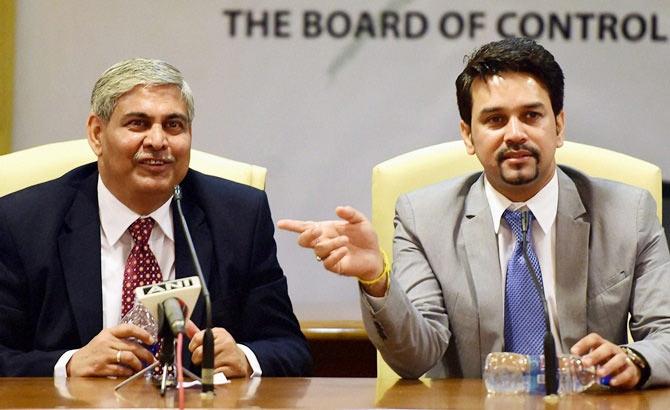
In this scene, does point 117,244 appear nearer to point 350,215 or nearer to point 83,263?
point 83,263

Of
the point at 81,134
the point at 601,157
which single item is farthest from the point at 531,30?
the point at 81,134

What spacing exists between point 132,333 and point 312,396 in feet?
1.69

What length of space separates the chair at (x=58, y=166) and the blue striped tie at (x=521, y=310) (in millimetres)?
869

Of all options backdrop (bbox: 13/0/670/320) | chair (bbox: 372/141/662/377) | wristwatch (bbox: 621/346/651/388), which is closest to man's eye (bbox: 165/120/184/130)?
chair (bbox: 372/141/662/377)

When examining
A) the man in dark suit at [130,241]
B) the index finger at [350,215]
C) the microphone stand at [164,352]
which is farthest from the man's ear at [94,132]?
the index finger at [350,215]

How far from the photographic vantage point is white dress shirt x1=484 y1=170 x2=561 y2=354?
2955 millimetres

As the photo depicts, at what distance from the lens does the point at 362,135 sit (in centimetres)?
456

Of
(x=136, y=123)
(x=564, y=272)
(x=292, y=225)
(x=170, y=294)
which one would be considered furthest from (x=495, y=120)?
(x=170, y=294)

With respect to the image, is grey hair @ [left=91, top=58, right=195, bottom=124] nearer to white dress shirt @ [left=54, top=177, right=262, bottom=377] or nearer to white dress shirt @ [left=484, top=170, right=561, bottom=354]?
white dress shirt @ [left=54, top=177, right=262, bottom=377]

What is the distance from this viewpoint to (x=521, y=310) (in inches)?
114

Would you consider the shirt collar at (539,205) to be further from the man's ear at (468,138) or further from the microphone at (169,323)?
the microphone at (169,323)

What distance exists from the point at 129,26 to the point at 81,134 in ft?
1.53

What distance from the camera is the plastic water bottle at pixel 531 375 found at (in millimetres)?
2453

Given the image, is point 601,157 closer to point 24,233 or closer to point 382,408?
point 382,408
